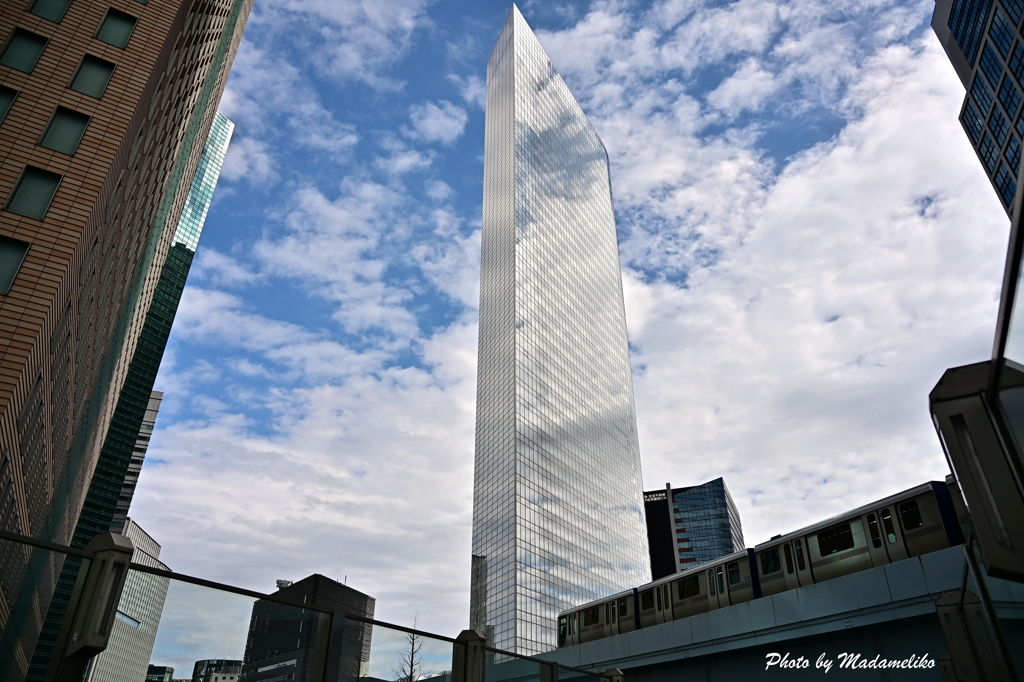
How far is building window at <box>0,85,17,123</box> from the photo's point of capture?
18531 millimetres

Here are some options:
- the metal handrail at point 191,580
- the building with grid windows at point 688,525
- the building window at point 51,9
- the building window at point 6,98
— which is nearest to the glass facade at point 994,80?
the building window at point 51,9

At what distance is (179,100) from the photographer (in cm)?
3164

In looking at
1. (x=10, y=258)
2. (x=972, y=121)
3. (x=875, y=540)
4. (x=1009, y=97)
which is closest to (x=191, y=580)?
(x=10, y=258)

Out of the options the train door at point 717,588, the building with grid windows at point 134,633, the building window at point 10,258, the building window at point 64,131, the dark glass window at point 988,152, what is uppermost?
the dark glass window at point 988,152

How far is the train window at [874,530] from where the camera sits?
2002 centimetres

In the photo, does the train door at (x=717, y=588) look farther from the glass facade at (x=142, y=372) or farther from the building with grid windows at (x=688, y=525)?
the building with grid windows at (x=688, y=525)

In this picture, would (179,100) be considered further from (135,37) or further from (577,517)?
(577,517)

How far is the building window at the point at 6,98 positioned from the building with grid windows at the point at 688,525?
169 metres

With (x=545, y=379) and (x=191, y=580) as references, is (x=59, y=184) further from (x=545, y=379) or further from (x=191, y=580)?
(x=545, y=379)

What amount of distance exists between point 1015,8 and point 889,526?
77.1 m

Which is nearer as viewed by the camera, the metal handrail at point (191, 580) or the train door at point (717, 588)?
the metal handrail at point (191, 580)

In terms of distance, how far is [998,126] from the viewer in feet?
261

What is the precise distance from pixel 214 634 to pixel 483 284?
12878 centimetres

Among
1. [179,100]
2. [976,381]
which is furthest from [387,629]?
[179,100]
